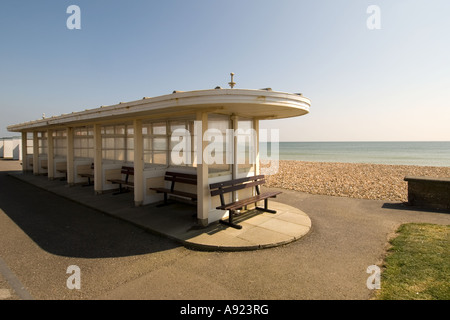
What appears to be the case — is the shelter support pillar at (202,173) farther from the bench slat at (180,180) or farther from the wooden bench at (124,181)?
the wooden bench at (124,181)

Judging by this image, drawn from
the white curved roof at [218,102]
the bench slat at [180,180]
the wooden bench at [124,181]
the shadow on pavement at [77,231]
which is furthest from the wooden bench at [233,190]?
the wooden bench at [124,181]

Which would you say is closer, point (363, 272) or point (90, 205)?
point (363, 272)

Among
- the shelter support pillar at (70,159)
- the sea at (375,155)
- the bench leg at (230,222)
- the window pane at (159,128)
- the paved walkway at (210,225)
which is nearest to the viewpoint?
the paved walkway at (210,225)

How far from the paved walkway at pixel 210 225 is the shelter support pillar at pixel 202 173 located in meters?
0.30

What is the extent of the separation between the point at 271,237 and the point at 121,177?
664 centimetres

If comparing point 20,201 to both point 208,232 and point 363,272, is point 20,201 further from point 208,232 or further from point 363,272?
point 363,272

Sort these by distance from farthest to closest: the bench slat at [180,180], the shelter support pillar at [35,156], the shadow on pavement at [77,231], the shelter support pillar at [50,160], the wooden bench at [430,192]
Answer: the shelter support pillar at [35,156] → the shelter support pillar at [50,160] → the wooden bench at [430,192] → the bench slat at [180,180] → the shadow on pavement at [77,231]

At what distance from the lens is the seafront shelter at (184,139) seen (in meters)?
4.71

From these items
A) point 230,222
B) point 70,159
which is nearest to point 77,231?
point 230,222

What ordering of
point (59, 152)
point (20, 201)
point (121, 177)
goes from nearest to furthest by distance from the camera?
point (20, 201) → point (121, 177) → point (59, 152)

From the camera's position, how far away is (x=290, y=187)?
1059cm
